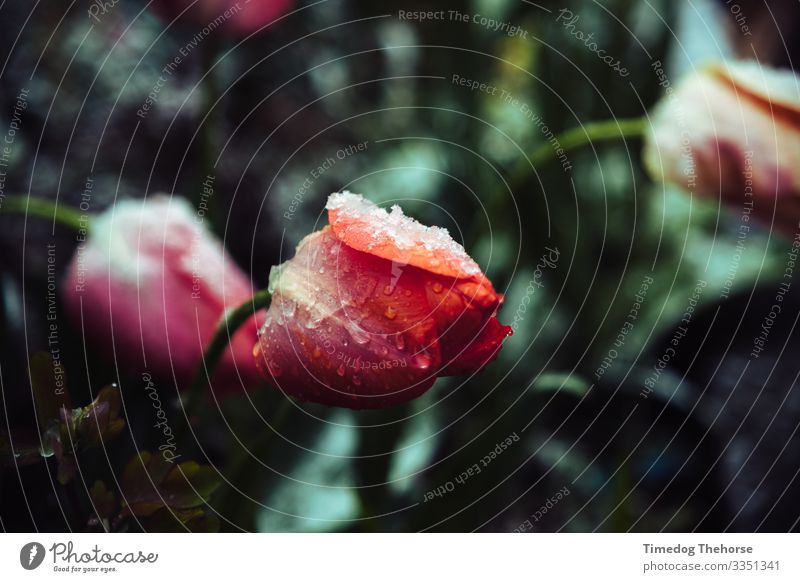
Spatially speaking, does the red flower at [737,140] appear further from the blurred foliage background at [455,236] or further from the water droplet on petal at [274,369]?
the water droplet on petal at [274,369]

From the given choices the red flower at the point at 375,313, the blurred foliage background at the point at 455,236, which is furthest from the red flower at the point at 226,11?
the red flower at the point at 375,313

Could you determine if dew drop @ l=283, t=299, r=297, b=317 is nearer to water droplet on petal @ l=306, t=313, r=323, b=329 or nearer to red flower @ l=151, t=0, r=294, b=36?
water droplet on petal @ l=306, t=313, r=323, b=329

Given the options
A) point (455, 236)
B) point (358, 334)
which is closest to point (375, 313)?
point (358, 334)

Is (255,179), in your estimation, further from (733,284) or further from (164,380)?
(733,284)

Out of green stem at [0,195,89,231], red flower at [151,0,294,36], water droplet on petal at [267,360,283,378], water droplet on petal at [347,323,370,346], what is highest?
red flower at [151,0,294,36]

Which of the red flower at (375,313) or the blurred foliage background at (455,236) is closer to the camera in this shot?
the red flower at (375,313)

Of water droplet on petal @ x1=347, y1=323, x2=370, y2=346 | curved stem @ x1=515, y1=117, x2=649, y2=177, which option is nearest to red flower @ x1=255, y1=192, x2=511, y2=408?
water droplet on petal @ x1=347, y1=323, x2=370, y2=346

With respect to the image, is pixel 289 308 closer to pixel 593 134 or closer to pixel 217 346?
pixel 217 346
